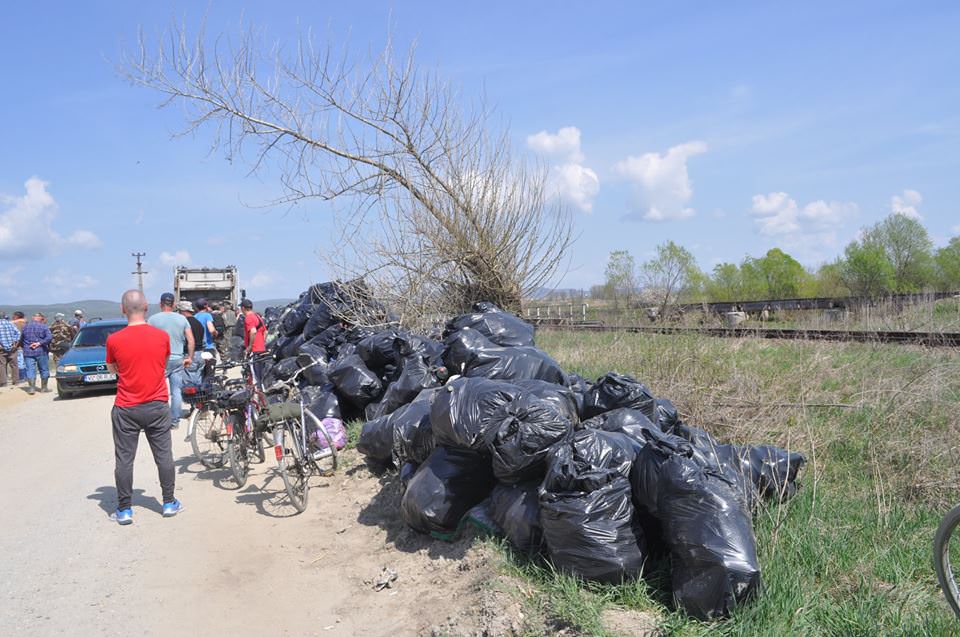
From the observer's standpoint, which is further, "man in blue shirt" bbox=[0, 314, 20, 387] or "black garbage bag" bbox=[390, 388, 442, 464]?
"man in blue shirt" bbox=[0, 314, 20, 387]

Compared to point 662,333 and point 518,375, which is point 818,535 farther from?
point 662,333

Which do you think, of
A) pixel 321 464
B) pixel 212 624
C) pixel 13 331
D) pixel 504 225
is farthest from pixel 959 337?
pixel 13 331

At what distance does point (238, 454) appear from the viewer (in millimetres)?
6523

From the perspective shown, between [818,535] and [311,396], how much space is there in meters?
5.53

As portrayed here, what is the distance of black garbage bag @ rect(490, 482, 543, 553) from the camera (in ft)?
12.4

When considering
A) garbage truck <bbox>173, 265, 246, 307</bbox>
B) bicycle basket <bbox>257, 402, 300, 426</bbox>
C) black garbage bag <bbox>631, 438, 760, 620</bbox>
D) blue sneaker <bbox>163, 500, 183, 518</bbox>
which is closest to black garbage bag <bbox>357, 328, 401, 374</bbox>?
bicycle basket <bbox>257, 402, 300, 426</bbox>

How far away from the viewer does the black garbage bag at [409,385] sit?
6.50 metres

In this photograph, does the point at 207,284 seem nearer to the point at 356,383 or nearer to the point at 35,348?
the point at 35,348

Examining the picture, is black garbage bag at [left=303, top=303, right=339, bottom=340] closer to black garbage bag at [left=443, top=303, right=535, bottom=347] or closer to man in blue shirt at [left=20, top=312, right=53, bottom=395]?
black garbage bag at [left=443, top=303, right=535, bottom=347]

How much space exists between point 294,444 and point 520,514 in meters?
2.61

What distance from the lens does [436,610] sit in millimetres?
3730

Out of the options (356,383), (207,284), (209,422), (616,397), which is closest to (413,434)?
(616,397)

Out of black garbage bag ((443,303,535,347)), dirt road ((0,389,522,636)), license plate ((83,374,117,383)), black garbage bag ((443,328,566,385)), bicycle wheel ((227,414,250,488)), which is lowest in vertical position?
dirt road ((0,389,522,636))

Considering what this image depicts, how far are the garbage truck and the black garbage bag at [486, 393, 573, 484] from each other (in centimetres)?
1927
